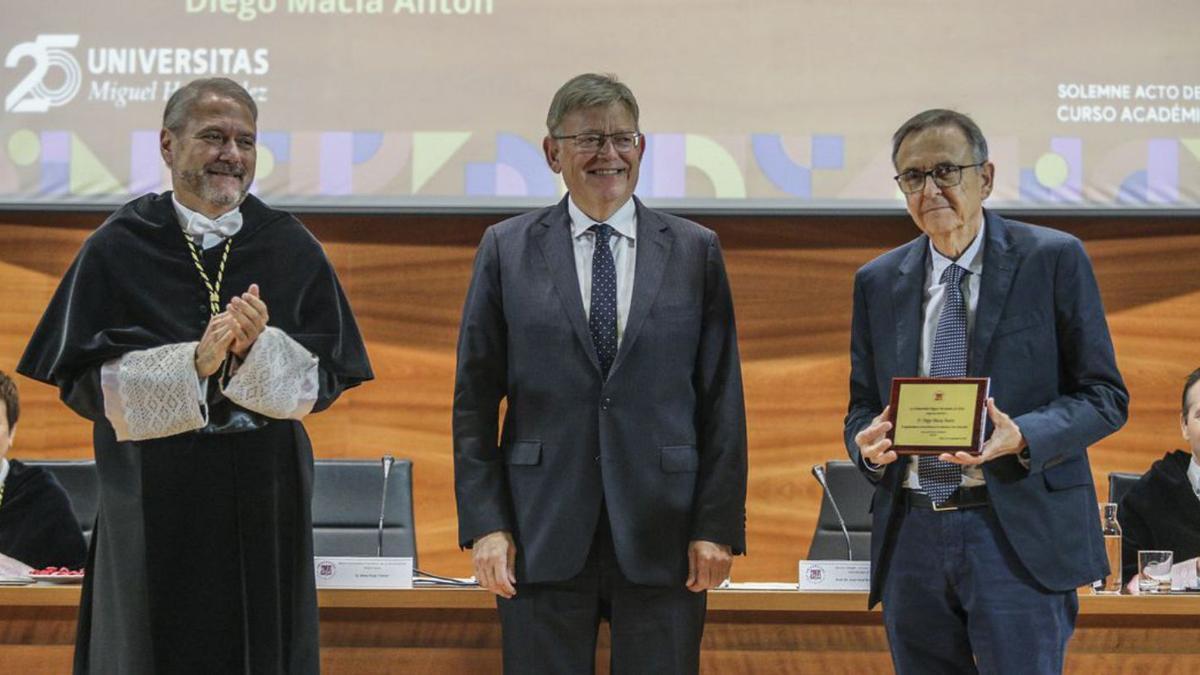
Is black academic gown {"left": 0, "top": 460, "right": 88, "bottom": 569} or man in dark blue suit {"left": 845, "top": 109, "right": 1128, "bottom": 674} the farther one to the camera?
black academic gown {"left": 0, "top": 460, "right": 88, "bottom": 569}

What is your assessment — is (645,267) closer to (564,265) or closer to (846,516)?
(564,265)

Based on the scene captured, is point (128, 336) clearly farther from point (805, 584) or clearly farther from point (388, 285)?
point (388, 285)

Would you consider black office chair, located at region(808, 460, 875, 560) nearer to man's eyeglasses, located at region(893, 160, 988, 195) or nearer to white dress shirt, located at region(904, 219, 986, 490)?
white dress shirt, located at region(904, 219, 986, 490)

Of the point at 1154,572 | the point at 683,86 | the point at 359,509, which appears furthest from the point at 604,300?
the point at 683,86

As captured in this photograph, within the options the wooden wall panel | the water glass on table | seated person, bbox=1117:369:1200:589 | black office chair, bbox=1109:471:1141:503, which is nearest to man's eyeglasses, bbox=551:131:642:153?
the water glass on table

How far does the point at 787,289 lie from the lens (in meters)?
5.75

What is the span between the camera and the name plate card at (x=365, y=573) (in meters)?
3.35

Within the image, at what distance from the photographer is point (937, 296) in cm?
293

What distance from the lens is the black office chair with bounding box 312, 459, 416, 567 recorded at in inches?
179

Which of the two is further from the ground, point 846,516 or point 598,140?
point 598,140

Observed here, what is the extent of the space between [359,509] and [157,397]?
1.92 metres

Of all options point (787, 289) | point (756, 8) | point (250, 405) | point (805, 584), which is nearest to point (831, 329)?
point (787, 289)

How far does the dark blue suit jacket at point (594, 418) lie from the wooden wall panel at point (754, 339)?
8.85 feet

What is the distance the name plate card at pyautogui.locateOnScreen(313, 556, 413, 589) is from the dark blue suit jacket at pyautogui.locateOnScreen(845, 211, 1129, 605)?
113cm
